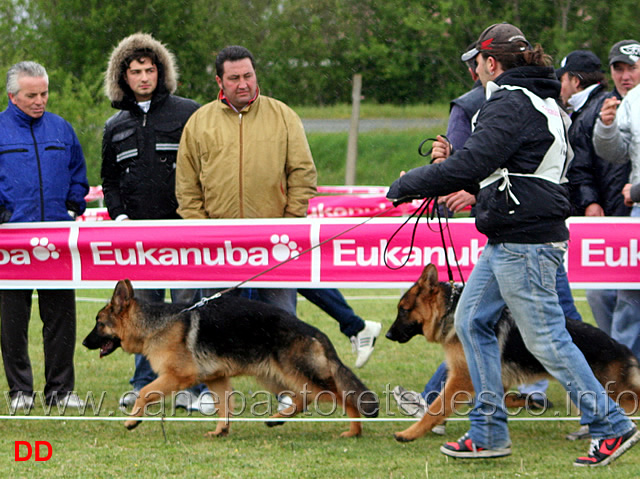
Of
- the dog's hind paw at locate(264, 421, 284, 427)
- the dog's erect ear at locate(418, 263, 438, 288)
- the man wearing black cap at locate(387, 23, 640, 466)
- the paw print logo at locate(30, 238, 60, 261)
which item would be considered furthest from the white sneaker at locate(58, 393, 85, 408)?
the man wearing black cap at locate(387, 23, 640, 466)

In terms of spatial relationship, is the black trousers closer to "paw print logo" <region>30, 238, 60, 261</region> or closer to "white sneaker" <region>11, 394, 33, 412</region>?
"white sneaker" <region>11, 394, 33, 412</region>

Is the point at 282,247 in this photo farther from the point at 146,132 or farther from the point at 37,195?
the point at 37,195

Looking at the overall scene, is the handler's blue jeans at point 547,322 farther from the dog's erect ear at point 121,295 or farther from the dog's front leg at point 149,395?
the dog's erect ear at point 121,295

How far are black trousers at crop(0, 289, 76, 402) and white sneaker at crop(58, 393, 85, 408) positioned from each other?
0.21 feet

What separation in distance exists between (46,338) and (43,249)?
66cm

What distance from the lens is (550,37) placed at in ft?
85.6

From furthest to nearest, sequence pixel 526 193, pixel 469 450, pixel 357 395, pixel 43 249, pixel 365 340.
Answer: pixel 365 340 < pixel 43 249 < pixel 357 395 < pixel 469 450 < pixel 526 193

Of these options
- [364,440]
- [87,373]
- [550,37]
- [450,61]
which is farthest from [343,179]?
[364,440]

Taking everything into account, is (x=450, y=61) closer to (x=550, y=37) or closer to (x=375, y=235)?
(x=550, y=37)

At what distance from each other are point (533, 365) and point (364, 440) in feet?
3.28

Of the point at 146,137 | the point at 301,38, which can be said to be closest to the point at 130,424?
the point at 146,137

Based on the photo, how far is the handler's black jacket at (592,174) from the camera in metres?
5.90

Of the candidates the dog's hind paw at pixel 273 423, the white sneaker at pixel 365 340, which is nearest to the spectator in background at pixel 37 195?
the dog's hind paw at pixel 273 423

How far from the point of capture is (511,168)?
4.09 metres
